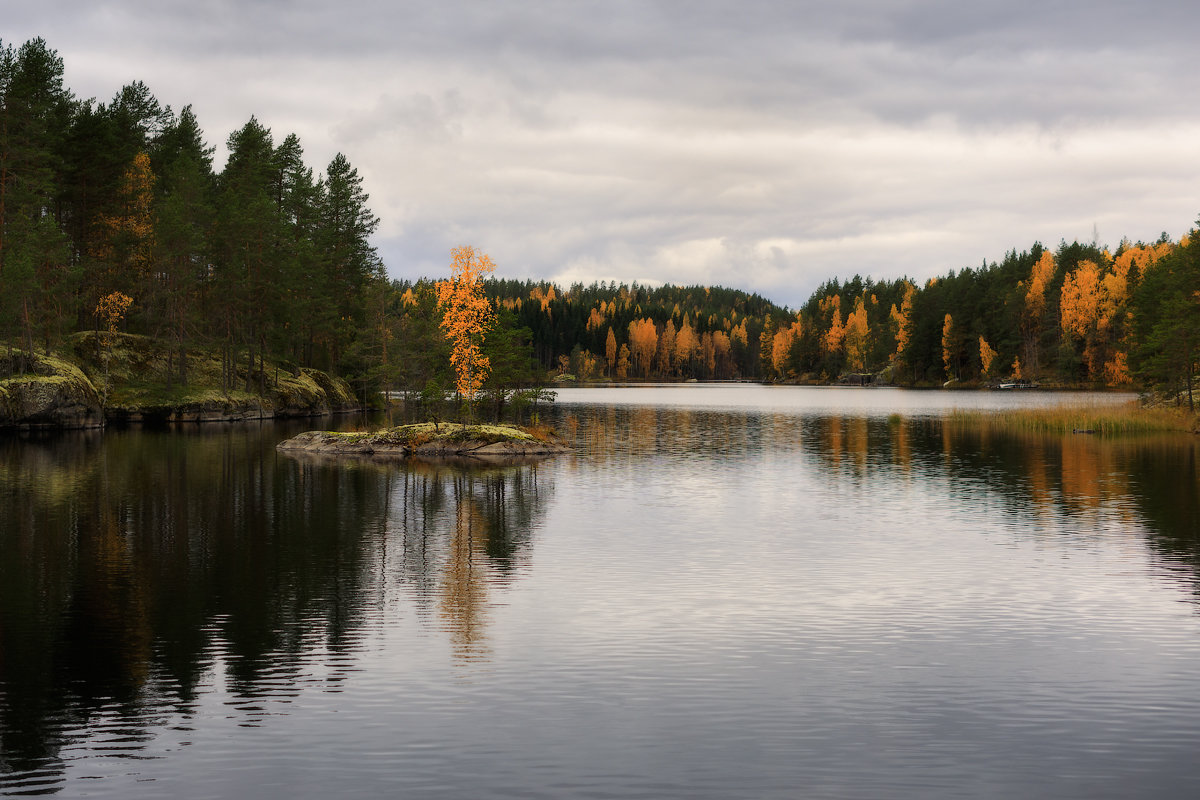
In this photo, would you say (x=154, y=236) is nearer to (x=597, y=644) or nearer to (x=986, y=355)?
(x=597, y=644)

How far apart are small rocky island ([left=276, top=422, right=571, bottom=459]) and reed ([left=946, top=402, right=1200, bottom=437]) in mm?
37503

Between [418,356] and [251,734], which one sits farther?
[418,356]

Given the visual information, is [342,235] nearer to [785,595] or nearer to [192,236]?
[192,236]

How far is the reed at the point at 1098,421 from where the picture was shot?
69625 millimetres

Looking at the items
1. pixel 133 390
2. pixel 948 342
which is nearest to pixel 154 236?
pixel 133 390

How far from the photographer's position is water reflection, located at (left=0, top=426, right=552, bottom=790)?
45.7 feet

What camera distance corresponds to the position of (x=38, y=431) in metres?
70.5

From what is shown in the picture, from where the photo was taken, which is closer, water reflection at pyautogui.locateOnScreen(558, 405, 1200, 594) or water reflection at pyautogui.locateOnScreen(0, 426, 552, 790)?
water reflection at pyautogui.locateOnScreen(0, 426, 552, 790)

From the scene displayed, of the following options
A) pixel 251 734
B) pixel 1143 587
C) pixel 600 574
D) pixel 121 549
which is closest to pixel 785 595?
pixel 600 574

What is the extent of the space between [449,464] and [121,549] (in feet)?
78.8

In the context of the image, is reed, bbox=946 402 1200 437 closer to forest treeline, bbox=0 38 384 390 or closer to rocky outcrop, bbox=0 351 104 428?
forest treeline, bbox=0 38 384 390

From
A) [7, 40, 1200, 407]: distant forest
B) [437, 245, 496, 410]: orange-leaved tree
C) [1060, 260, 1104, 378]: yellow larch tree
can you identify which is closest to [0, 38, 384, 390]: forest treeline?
[7, 40, 1200, 407]: distant forest

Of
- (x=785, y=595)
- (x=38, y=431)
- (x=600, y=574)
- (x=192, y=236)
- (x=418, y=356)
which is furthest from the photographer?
(x=192, y=236)

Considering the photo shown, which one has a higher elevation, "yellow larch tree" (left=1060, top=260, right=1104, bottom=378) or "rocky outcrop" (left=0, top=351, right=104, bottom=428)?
"yellow larch tree" (left=1060, top=260, right=1104, bottom=378)
